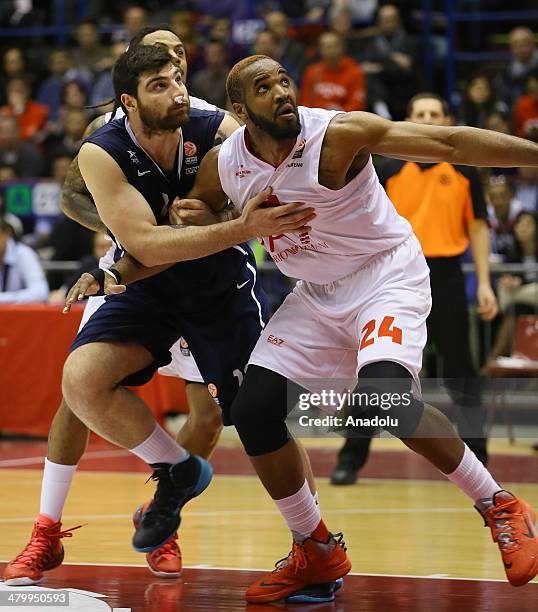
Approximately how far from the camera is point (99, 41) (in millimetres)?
15773

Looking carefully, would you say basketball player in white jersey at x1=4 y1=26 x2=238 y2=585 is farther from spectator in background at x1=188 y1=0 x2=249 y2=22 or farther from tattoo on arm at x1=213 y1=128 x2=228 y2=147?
spectator in background at x1=188 y1=0 x2=249 y2=22

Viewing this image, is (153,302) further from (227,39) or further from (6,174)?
(227,39)

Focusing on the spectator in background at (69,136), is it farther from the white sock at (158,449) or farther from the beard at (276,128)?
the beard at (276,128)

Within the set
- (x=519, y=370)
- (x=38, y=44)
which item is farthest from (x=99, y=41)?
(x=519, y=370)

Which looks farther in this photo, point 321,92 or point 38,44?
point 38,44

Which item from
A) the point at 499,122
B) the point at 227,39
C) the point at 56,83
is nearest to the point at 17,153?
the point at 56,83

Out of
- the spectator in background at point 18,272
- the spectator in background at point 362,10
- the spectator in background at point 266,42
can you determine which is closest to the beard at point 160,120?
the spectator in background at point 18,272

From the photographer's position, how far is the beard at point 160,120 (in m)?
4.92

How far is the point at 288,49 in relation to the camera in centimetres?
1380

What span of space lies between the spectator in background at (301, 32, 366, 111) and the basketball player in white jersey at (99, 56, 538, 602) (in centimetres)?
830

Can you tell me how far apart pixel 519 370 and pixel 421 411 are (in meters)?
5.19

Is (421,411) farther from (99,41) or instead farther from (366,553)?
(99,41)

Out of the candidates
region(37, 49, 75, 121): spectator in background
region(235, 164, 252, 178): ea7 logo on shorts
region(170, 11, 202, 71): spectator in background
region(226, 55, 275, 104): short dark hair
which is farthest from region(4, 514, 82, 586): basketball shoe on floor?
region(37, 49, 75, 121): spectator in background

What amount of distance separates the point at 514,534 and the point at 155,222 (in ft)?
5.79
